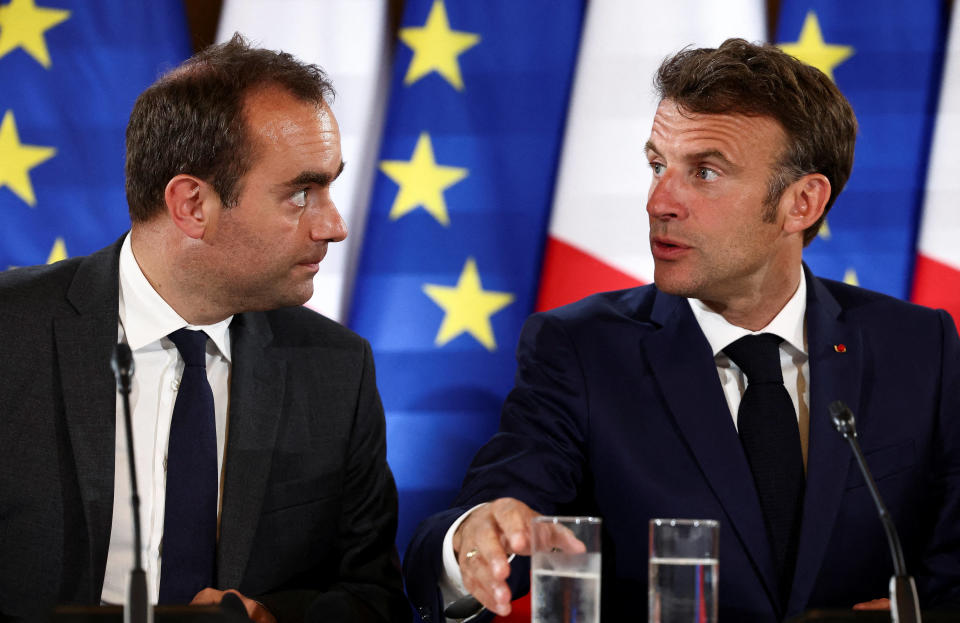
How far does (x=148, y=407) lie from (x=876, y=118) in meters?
2.10

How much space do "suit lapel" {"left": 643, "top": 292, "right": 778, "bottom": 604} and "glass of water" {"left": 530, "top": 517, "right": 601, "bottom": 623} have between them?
740 millimetres

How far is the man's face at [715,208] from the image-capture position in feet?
7.26

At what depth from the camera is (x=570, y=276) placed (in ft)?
9.53

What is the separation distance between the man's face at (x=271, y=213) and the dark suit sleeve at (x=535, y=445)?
542 mm

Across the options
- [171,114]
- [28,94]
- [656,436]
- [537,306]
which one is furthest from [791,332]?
[28,94]

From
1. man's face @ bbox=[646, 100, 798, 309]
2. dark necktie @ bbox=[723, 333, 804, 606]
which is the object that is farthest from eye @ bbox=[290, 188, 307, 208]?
dark necktie @ bbox=[723, 333, 804, 606]

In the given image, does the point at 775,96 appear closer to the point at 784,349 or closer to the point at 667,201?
the point at 667,201

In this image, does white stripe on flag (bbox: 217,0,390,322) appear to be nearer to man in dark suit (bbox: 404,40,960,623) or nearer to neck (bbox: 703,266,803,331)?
man in dark suit (bbox: 404,40,960,623)

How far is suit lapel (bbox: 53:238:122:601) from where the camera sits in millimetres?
2012

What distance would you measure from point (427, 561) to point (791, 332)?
966 millimetres

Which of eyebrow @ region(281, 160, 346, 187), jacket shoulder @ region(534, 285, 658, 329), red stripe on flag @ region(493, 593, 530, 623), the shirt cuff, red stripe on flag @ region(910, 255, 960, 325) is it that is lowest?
red stripe on flag @ region(493, 593, 530, 623)

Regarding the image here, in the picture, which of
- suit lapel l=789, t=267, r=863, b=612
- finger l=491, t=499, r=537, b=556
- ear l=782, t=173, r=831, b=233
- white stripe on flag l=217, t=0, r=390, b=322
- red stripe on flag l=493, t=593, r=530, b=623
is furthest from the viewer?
white stripe on flag l=217, t=0, r=390, b=322

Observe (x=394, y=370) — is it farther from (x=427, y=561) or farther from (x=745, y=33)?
(x=745, y=33)

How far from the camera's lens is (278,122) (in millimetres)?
2211
